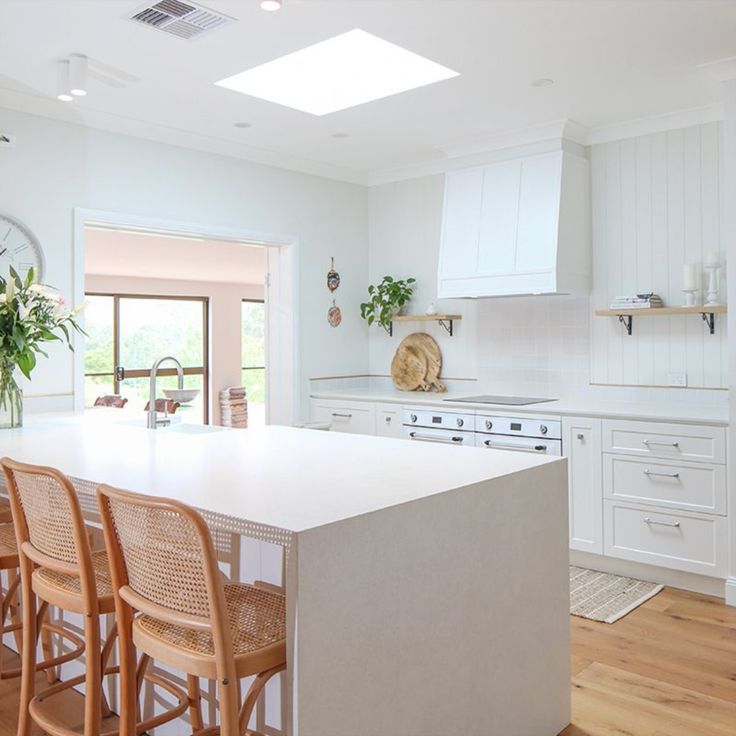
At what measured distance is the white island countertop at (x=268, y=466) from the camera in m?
1.80

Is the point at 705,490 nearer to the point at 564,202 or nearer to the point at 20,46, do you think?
the point at 564,202

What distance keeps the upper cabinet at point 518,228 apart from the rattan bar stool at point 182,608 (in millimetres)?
3175

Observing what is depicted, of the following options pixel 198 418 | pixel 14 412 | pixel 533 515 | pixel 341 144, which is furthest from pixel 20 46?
pixel 198 418

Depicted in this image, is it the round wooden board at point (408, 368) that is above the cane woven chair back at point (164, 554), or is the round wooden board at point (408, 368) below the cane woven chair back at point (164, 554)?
above

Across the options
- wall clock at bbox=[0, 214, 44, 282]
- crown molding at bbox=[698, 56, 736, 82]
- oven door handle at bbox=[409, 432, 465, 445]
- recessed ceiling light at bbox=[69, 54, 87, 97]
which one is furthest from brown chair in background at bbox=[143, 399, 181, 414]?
crown molding at bbox=[698, 56, 736, 82]

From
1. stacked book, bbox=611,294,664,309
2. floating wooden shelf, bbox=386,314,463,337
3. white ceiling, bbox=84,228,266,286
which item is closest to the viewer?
stacked book, bbox=611,294,664,309

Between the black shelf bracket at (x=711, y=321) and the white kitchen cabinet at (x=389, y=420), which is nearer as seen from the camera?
the black shelf bracket at (x=711, y=321)

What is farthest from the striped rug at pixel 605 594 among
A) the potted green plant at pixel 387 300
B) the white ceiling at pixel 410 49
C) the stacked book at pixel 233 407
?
the stacked book at pixel 233 407

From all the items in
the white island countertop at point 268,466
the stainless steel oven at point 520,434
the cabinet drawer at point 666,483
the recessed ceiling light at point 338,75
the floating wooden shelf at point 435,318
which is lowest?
the cabinet drawer at point 666,483

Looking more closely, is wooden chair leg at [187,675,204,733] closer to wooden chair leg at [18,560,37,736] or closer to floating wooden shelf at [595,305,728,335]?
wooden chair leg at [18,560,37,736]

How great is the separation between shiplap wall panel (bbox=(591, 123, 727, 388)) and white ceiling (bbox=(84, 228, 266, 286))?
9.72 ft

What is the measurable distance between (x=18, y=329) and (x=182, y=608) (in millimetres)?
2017

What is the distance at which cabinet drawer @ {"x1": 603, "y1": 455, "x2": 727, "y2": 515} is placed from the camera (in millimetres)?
3691

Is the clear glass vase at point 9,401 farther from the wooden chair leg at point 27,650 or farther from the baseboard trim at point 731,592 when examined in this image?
the baseboard trim at point 731,592
